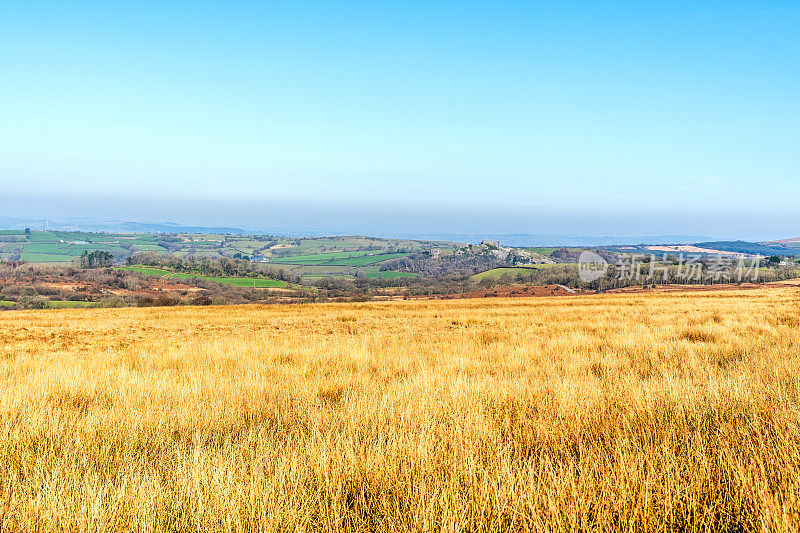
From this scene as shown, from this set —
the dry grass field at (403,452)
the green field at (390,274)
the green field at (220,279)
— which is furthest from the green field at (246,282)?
the dry grass field at (403,452)

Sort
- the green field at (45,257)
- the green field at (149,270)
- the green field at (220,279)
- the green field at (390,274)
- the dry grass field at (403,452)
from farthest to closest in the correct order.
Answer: the green field at (45,257)
the green field at (390,274)
the green field at (149,270)
the green field at (220,279)
the dry grass field at (403,452)

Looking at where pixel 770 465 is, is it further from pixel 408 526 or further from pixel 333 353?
pixel 333 353

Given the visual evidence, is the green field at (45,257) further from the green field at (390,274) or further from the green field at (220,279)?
the green field at (390,274)

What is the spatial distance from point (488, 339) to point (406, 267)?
573ft

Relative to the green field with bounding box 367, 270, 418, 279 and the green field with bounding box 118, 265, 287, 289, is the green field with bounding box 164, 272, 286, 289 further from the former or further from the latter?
the green field with bounding box 367, 270, 418, 279

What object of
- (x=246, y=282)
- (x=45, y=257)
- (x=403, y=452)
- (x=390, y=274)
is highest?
(x=403, y=452)

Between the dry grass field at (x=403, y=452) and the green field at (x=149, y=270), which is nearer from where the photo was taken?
the dry grass field at (x=403, y=452)

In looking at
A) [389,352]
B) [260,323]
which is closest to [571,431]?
[389,352]

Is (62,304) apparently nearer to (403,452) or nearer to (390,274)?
(403,452)

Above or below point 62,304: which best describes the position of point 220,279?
below

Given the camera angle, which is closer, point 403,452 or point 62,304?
point 403,452

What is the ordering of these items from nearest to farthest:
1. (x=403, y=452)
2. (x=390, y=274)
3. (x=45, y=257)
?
1. (x=403, y=452)
2. (x=390, y=274)
3. (x=45, y=257)

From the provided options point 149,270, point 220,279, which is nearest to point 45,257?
point 149,270

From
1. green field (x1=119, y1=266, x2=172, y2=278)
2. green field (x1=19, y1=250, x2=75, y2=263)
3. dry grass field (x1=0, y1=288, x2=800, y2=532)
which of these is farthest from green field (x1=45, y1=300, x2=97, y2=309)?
green field (x1=19, y1=250, x2=75, y2=263)
